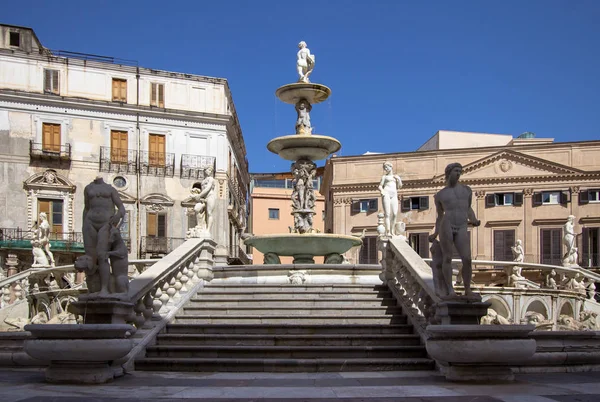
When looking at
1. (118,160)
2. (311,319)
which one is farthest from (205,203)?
(118,160)

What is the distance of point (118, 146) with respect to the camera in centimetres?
4056

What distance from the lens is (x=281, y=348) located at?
32.1ft

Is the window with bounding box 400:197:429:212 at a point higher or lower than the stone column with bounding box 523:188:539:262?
higher

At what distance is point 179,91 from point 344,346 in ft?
112

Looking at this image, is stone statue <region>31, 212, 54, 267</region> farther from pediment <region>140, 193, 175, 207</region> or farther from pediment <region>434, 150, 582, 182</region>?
pediment <region>434, 150, 582, 182</region>

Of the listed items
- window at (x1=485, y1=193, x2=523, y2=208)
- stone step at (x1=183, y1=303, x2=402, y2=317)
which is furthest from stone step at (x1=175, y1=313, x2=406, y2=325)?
window at (x1=485, y1=193, x2=523, y2=208)

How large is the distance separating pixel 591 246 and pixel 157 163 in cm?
2695

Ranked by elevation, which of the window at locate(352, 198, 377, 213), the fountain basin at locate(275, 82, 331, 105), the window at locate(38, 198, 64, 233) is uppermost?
the fountain basin at locate(275, 82, 331, 105)

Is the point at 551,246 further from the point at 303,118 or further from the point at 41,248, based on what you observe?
the point at 41,248

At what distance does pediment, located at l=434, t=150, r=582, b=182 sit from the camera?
44.2 meters

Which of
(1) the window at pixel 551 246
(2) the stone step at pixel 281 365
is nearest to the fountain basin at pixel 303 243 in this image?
(2) the stone step at pixel 281 365

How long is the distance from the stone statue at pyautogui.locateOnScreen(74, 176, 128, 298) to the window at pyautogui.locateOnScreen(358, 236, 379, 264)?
117ft

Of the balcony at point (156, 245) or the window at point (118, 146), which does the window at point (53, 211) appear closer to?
the window at point (118, 146)

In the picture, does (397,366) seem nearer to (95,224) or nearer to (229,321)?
(229,321)
